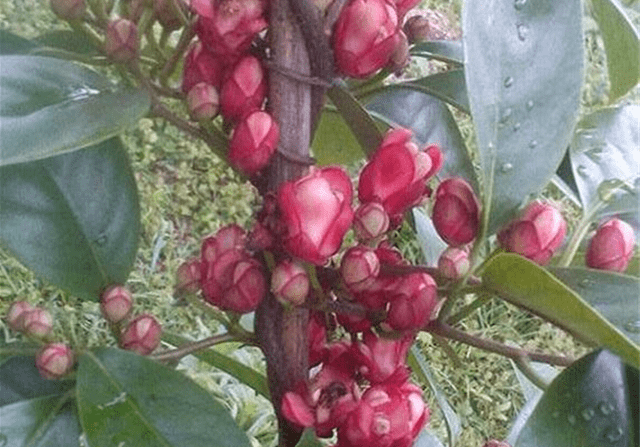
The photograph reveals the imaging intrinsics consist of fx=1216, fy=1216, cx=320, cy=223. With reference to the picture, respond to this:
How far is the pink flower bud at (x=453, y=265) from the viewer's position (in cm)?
57

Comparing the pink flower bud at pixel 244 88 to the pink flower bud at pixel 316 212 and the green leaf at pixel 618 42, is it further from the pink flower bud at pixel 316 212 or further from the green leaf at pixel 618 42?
the green leaf at pixel 618 42

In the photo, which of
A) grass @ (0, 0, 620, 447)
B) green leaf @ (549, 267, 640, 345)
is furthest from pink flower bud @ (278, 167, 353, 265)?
grass @ (0, 0, 620, 447)

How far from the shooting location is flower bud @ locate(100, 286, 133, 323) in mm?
624

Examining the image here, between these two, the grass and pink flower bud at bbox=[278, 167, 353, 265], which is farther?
the grass

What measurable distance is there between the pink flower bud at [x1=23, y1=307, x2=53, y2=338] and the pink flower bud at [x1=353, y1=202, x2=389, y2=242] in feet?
0.56

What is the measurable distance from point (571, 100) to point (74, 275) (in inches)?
10.8

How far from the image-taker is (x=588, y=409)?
578 mm

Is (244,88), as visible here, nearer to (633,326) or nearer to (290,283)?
(290,283)

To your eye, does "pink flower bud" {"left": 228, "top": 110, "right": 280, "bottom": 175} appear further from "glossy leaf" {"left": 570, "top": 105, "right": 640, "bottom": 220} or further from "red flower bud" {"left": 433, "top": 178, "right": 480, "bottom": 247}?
"glossy leaf" {"left": 570, "top": 105, "right": 640, "bottom": 220}

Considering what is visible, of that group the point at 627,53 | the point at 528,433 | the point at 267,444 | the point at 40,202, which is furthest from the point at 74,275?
the point at 267,444

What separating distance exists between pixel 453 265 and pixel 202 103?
0.46 feet

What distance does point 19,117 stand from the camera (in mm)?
532

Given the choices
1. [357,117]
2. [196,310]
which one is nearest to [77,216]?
[357,117]

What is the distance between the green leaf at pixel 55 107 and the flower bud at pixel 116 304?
12cm
